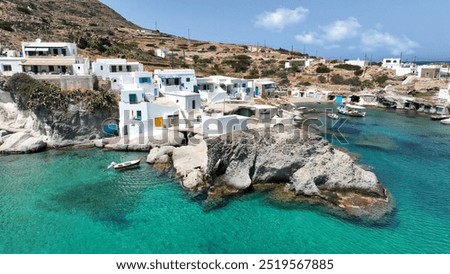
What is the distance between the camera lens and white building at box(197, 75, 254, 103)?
4444 cm

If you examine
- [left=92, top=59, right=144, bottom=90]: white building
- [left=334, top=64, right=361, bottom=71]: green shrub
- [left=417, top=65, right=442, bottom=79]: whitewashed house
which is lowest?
[left=92, top=59, right=144, bottom=90]: white building

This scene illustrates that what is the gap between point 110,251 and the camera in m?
16.5

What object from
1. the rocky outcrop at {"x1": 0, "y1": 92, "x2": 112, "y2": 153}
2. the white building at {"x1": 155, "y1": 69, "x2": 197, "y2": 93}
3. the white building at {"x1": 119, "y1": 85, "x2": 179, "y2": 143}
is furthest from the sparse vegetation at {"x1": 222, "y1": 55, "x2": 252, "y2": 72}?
the rocky outcrop at {"x1": 0, "y1": 92, "x2": 112, "y2": 153}

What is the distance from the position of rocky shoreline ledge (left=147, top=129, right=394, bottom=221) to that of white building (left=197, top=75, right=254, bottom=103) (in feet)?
66.8

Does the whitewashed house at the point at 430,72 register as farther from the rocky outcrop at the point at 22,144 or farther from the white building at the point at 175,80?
the rocky outcrop at the point at 22,144

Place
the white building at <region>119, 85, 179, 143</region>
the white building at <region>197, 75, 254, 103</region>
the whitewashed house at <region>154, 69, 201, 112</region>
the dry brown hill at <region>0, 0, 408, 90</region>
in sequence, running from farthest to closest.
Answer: the dry brown hill at <region>0, 0, 408, 90</region> < the white building at <region>197, 75, 254, 103</region> < the whitewashed house at <region>154, 69, 201, 112</region> < the white building at <region>119, 85, 179, 143</region>

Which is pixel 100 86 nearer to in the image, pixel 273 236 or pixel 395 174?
pixel 273 236

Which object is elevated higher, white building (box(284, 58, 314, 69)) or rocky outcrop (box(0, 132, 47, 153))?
white building (box(284, 58, 314, 69))

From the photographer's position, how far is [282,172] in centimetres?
2450

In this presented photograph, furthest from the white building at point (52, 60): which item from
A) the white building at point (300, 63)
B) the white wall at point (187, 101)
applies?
the white building at point (300, 63)

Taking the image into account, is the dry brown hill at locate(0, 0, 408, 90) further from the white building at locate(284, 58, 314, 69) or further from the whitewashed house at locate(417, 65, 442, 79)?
the whitewashed house at locate(417, 65, 442, 79)

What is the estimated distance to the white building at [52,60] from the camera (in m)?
40.5

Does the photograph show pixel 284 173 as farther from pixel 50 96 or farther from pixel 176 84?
pixel 50 96

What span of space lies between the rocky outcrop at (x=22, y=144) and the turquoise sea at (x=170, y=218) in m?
2.47
